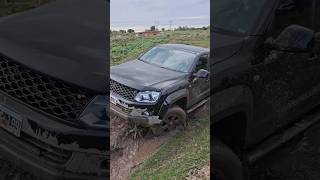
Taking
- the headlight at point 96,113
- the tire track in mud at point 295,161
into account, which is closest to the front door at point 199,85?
the headlight at point 96,113

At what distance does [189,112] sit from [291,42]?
0.64 metres

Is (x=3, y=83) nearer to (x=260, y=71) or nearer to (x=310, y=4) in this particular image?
(x=260, y=71)

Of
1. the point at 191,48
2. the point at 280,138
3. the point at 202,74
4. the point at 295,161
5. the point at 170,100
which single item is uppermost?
the point at 191,48

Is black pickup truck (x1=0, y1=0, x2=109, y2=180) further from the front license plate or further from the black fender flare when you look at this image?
the black fender flare

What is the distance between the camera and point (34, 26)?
88.0 inches

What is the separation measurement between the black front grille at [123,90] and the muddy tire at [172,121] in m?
0.17

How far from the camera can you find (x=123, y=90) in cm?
214

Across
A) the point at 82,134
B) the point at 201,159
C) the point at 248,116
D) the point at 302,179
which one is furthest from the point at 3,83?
the point at 302,179

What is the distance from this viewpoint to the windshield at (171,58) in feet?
7.25

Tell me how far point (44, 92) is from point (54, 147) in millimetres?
242

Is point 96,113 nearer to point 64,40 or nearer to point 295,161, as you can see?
point 64,40

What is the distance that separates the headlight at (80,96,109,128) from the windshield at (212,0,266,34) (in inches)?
23.1

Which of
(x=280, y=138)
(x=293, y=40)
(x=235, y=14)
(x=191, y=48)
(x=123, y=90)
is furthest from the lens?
(x=280, y=138)

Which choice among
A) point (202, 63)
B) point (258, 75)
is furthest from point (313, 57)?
point (202, 63)
